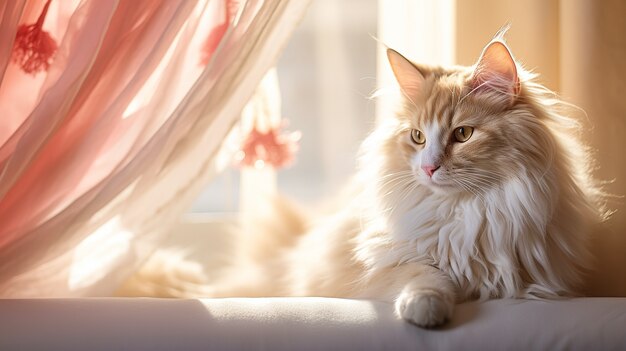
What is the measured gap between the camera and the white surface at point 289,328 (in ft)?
3.85

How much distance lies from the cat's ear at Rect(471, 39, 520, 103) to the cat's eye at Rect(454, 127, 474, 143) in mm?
92

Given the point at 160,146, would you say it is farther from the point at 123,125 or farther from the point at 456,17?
the point at 456,17

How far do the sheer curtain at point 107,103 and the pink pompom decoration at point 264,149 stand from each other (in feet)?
1.20

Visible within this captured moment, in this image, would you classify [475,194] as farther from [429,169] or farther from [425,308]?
[425,308]

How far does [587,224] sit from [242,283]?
0.94 m

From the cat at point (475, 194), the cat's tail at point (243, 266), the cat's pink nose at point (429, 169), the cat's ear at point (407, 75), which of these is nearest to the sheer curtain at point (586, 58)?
the cat at point (475, 194)

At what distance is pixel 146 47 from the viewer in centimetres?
133

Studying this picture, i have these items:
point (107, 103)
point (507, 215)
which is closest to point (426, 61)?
point (507, 215)

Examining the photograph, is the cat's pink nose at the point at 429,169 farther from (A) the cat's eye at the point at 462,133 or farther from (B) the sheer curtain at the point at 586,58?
(B) the sheer curtain at the point at 586,58

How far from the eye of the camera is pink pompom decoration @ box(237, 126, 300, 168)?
1837 mm

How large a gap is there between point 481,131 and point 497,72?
0.43 feet

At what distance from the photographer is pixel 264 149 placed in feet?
6.05

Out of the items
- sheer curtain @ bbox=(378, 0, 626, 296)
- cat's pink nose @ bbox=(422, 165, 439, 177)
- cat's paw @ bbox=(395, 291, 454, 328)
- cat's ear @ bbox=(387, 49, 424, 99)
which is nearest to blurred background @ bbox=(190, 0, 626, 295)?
sheer curtain @ bbox=(378, 0, 626, 296)

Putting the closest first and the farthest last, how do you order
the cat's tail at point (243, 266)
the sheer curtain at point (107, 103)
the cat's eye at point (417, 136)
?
the sheer curtain at point (107, 103)
the cat's eye at point (417, 136)
the cat's tail at point (243, 266)
